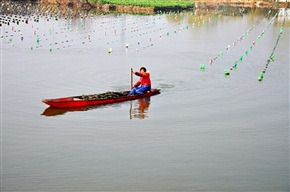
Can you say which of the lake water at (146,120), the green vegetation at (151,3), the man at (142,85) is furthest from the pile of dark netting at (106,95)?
the green vegetation at (151,3)

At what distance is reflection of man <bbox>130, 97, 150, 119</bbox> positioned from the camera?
22734 mm

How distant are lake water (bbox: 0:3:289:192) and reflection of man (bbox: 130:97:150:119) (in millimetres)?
46

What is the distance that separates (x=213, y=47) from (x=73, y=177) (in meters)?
29.0

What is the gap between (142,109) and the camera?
23703 millimetres

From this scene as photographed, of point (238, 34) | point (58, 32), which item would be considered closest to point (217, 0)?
point (238, 34)

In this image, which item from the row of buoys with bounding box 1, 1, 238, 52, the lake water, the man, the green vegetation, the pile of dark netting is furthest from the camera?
the green vegetation

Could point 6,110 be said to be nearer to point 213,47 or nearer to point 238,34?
point 213,47

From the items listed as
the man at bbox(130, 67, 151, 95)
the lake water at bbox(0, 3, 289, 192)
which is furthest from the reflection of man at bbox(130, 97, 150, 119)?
the man at bbox(130, 67, 151, 95)

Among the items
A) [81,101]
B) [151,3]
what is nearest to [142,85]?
[81,101]

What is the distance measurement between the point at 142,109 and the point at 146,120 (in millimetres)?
1745

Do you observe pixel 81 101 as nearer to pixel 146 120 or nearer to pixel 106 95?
pixel 106 95

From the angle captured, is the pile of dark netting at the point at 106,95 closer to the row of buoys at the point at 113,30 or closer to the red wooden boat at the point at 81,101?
the red wooden boat at the point at 81,101

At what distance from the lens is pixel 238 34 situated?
5162 centimetres

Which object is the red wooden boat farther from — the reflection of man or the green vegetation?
the green vegetation
